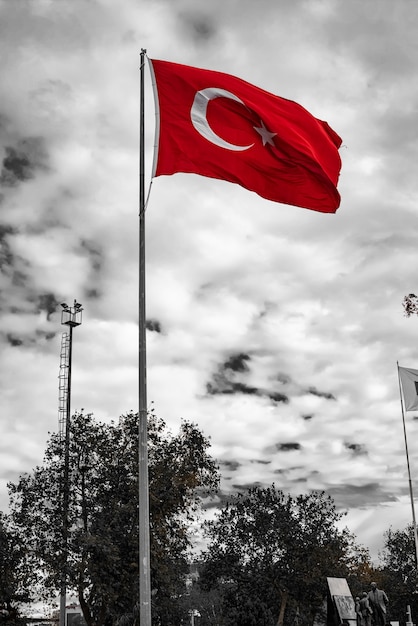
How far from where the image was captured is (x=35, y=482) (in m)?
33.2

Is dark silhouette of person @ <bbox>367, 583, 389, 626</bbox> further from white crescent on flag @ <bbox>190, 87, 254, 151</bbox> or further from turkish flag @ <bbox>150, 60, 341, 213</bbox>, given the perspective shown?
white crescent on flag @ <bbox>190, 87, 254, 151</bbox>

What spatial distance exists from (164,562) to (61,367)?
10998 mm

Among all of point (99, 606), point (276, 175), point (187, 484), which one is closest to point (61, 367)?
point (187, 484)

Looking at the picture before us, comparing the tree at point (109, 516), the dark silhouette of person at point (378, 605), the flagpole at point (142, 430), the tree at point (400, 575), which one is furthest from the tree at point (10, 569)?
the tree at point (400, 575)

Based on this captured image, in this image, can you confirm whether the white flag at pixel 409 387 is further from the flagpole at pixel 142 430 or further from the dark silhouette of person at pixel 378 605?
the flagpole at pixel 142 430

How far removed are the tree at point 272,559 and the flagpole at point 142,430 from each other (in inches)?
1834

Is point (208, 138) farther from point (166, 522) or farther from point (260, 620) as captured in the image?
point (260, 620)

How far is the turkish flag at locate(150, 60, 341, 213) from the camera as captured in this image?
13602 mm

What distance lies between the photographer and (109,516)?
1234 inches

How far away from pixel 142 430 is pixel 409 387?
20.1 meters

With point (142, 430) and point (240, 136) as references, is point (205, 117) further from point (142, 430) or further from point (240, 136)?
point (142, 430)

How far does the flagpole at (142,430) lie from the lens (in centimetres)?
1129

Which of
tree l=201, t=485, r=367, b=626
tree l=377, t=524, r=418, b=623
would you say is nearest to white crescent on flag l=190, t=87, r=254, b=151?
tree l=201, t=485, r=367, b=626

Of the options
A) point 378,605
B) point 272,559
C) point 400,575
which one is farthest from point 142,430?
point 400,575
